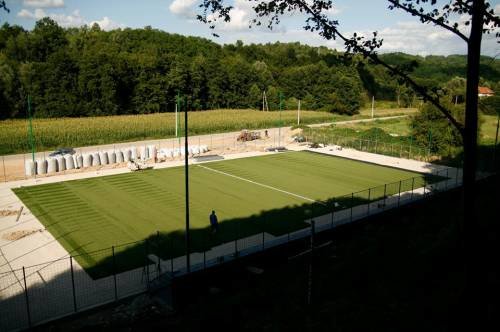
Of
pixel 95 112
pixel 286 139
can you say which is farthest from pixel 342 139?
pixel 95 112

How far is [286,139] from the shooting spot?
53.8m

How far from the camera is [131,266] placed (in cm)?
1688

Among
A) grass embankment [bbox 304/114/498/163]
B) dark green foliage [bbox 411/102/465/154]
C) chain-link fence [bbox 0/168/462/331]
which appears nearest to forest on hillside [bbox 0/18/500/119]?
grass embankment [bbox 304/114/498/163]

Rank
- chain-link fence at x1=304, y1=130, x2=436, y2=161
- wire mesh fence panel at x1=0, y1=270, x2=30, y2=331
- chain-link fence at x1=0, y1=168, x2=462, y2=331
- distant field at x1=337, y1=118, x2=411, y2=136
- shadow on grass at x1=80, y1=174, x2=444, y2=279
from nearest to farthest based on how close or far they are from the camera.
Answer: wire mesh fence panel at x1=0, y1=270, x2=30, y2=331
chain-link fence at x1=0, y1=168, x2=462, y2=331
shadow on grass at x1=80, y1=174, x2=444, y2=279
chain-link fence at x1=304, y1=130, x2=436, y2=161
distant field at x1=337, y1=118, x2=411, y2=136

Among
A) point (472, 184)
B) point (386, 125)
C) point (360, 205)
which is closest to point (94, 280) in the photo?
point (472, 184)

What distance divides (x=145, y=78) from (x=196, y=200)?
195ft

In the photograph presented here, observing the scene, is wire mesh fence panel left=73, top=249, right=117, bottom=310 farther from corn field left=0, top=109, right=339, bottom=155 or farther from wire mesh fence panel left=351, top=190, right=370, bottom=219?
corn field left=0, top=109, right=339, bottom=155

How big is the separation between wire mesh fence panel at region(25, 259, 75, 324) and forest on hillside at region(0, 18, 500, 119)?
1594 inches

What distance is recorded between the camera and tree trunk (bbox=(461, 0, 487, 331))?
7289 millimetres

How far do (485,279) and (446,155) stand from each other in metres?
32.8

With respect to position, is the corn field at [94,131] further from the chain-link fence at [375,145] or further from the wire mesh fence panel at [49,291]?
the wire mesh fence panel at [49,291]

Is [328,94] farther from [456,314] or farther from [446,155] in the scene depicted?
[456,314]

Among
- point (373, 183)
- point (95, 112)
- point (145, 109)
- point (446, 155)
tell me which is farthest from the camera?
point (145, 109)

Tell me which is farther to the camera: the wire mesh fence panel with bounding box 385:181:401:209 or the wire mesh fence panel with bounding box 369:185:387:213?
the wire mesh fence panel with bounding box 385:181:401:209
